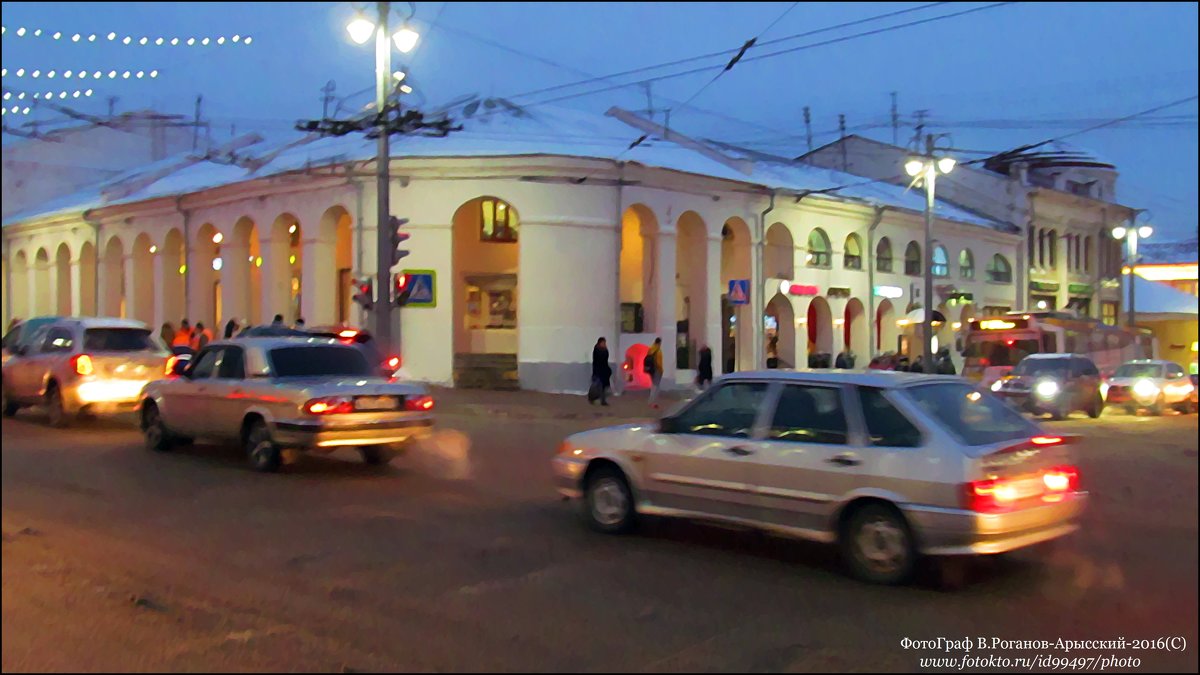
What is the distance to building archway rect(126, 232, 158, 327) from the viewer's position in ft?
116

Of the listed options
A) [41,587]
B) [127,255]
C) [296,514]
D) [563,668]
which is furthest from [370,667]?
[127,255]

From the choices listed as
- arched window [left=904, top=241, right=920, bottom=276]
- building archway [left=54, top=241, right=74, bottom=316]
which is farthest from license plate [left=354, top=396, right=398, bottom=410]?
arched window [left=904, top=241, right=920, bottom=276]

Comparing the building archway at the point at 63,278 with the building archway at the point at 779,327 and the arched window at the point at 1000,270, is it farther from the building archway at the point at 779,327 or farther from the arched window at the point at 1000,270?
the arched window at the point at 1000,270

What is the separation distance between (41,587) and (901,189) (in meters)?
39.8

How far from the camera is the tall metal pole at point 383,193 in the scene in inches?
825

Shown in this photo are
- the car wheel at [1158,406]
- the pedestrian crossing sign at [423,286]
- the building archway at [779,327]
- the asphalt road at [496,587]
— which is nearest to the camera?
the asphalt road at [496,587]

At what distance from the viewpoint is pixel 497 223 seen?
3028cm

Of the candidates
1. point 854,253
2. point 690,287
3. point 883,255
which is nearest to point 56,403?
point 690,287

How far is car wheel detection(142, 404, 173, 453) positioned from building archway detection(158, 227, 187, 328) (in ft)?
73.7

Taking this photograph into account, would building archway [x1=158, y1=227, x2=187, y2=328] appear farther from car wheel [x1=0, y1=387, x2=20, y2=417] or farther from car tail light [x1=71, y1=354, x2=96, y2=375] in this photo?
car wheel [x1=0, y1=387, x2=20, y2=417]

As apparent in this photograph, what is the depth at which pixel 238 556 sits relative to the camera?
25.5 feet

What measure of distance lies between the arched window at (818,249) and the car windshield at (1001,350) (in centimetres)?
Answer: 583

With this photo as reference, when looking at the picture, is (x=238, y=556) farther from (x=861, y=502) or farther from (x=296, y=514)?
(x=861, y=502)

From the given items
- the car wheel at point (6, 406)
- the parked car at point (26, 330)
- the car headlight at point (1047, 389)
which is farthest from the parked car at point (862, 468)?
the parked car at point (26, 330)
